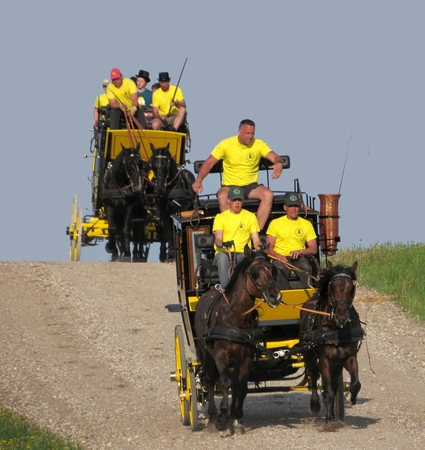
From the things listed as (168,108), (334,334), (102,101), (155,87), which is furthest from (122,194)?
(334,334)

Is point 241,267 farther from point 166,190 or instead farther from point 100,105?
point 100,105

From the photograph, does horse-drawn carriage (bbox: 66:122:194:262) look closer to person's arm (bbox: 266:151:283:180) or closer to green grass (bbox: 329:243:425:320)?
green grass (bbox: 329:243:425:320)

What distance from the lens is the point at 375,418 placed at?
13.8 metres

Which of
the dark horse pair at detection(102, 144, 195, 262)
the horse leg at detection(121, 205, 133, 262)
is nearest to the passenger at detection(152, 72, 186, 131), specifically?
the dark horse pair at detection(102, 144, 195, 262)

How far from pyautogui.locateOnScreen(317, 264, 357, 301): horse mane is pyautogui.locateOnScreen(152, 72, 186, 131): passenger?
15.6 metres

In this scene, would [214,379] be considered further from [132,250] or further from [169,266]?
[132,250]

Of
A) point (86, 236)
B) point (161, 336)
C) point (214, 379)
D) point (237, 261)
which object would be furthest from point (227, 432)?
point (86, 236)

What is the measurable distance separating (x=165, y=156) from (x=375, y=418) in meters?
13.8

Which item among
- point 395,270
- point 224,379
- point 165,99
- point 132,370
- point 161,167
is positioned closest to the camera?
point 224,379

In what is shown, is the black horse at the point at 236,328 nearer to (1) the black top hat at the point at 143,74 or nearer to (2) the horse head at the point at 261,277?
(2) the horse head at the point at 261,277

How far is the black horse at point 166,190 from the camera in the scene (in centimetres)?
2680

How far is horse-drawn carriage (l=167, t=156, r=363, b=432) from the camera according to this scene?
12.4 metres

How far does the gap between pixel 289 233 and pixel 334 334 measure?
168cm

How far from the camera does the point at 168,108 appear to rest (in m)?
28.3
